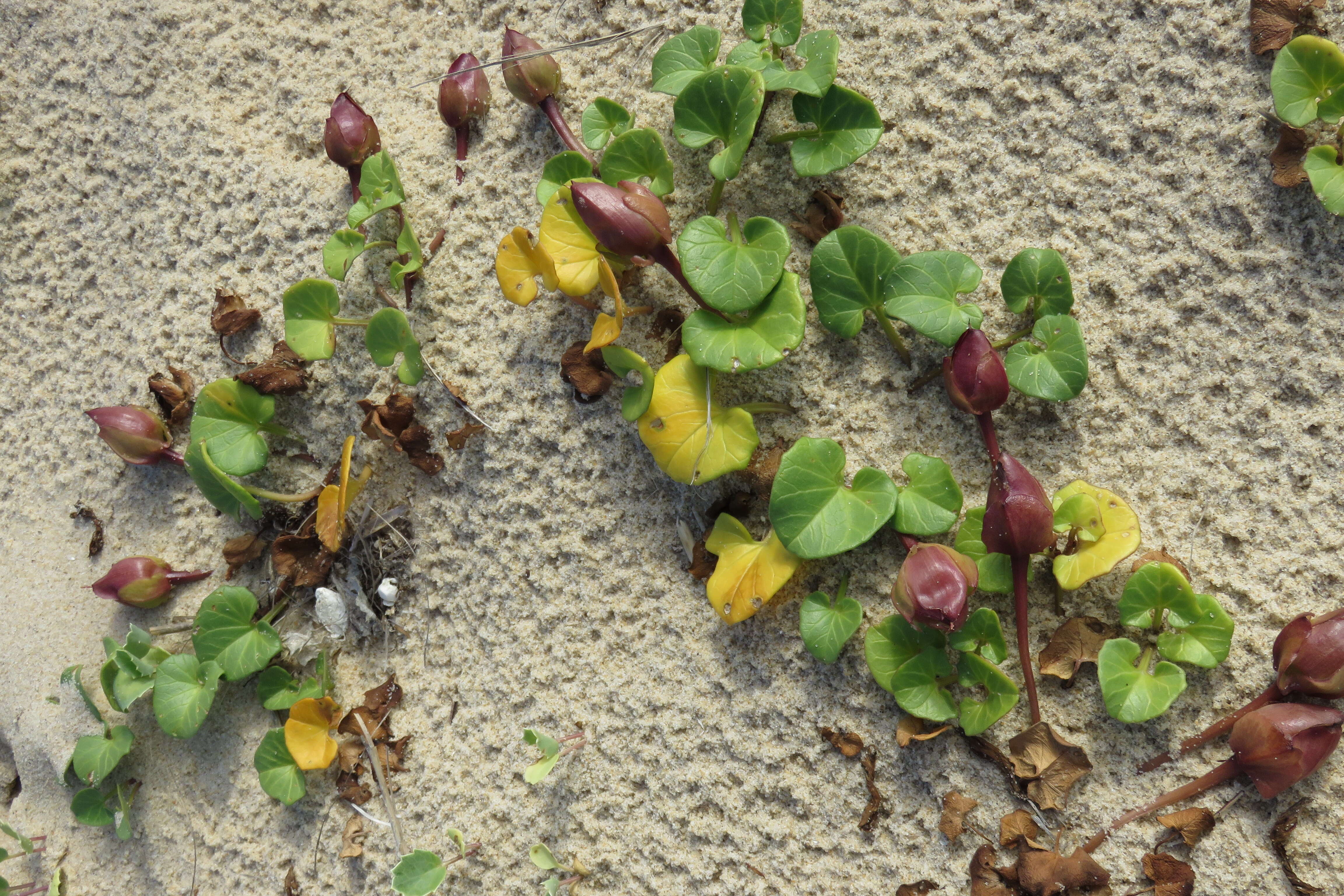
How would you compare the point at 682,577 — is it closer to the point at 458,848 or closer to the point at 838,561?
the point at 838,561

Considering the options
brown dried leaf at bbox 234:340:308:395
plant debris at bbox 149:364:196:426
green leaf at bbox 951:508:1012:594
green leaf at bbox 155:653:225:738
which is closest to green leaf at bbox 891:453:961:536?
green leaf at bbox 951:508:1012:594

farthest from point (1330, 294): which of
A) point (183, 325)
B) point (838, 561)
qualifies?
point (183, 325)

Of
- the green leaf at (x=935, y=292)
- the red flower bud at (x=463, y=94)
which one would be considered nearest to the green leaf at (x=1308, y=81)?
the green leaf at (x=935, y=292)

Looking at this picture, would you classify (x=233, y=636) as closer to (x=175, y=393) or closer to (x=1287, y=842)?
(x=175, y=393)

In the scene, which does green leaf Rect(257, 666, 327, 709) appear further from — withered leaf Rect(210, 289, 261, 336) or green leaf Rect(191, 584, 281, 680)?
withered leaf Rect(210, 289, 261, 336)

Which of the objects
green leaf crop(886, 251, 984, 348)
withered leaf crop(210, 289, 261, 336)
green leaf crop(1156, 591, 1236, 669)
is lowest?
green leaf crop(1156, 591, 1236, 669)
